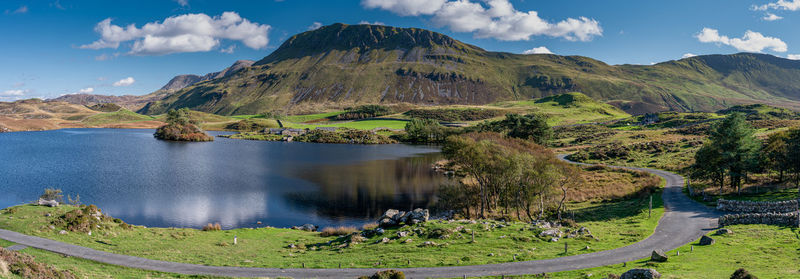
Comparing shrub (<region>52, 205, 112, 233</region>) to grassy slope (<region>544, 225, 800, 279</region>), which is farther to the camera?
shrub (<region>52, 205, 112, 233</region>)

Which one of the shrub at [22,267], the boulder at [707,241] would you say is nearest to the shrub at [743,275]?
the boulder at [707,241]

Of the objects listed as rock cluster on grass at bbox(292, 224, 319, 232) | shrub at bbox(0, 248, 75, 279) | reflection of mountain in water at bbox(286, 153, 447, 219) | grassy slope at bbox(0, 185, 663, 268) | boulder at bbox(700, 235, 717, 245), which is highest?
shrub at bbox(0, 248, 75, 279)

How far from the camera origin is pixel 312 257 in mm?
Result: 31781

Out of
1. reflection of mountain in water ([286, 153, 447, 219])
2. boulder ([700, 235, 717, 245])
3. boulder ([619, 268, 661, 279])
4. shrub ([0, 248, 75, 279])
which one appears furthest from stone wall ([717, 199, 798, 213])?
shrub ([0, 248, 75, 279])

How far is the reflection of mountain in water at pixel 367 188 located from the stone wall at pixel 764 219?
39134 mm

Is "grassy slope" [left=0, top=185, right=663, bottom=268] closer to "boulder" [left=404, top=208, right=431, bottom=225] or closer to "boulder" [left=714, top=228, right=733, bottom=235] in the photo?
"boulder" [left=404, top=208, right=431, bottom=225]

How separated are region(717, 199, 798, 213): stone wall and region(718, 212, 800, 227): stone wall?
18.9ft

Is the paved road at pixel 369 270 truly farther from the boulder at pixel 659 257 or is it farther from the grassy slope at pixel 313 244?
the boulder at pixel 659 257

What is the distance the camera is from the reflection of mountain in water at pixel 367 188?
62531 millimetres

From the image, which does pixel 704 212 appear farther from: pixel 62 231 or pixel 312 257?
pixel 62 231

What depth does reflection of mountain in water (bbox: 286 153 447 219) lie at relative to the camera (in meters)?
62.5

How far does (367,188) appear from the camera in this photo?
76.8 meters

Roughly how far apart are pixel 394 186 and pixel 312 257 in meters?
48.2

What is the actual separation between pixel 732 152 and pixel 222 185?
87.0 metres
